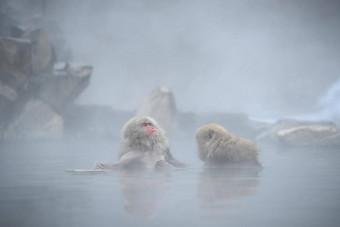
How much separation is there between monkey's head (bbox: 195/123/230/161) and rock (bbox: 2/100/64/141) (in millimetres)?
9100

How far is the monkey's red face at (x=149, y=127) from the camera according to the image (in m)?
4.67

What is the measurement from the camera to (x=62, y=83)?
13812 mm

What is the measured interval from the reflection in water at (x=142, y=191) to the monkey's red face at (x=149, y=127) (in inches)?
18.8

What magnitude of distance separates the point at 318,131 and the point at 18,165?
7.06m

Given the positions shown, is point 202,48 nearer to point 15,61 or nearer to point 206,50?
point 206,50

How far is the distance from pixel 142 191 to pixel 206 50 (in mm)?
20363

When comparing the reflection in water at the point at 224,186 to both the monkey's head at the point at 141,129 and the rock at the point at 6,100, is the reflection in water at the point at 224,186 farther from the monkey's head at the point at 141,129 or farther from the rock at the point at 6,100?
the rock at the point at 6,100

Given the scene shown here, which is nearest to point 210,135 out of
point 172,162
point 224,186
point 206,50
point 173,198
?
point 172,162

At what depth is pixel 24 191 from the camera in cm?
326

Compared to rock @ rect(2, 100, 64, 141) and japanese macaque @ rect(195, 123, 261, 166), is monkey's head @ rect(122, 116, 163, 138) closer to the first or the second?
japanese macaque @ rect(195, 123, 261, 166)

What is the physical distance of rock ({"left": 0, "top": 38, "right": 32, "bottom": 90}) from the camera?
11.5 meters

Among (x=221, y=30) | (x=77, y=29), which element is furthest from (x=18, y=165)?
(x=221, y=30)

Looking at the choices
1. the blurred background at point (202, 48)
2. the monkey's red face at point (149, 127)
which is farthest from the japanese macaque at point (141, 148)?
the blurred background at point (202, 48)

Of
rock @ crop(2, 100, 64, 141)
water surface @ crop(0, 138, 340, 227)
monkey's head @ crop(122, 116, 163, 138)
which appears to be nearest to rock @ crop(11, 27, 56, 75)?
rock @ crop(2, 100, 64, 141)
